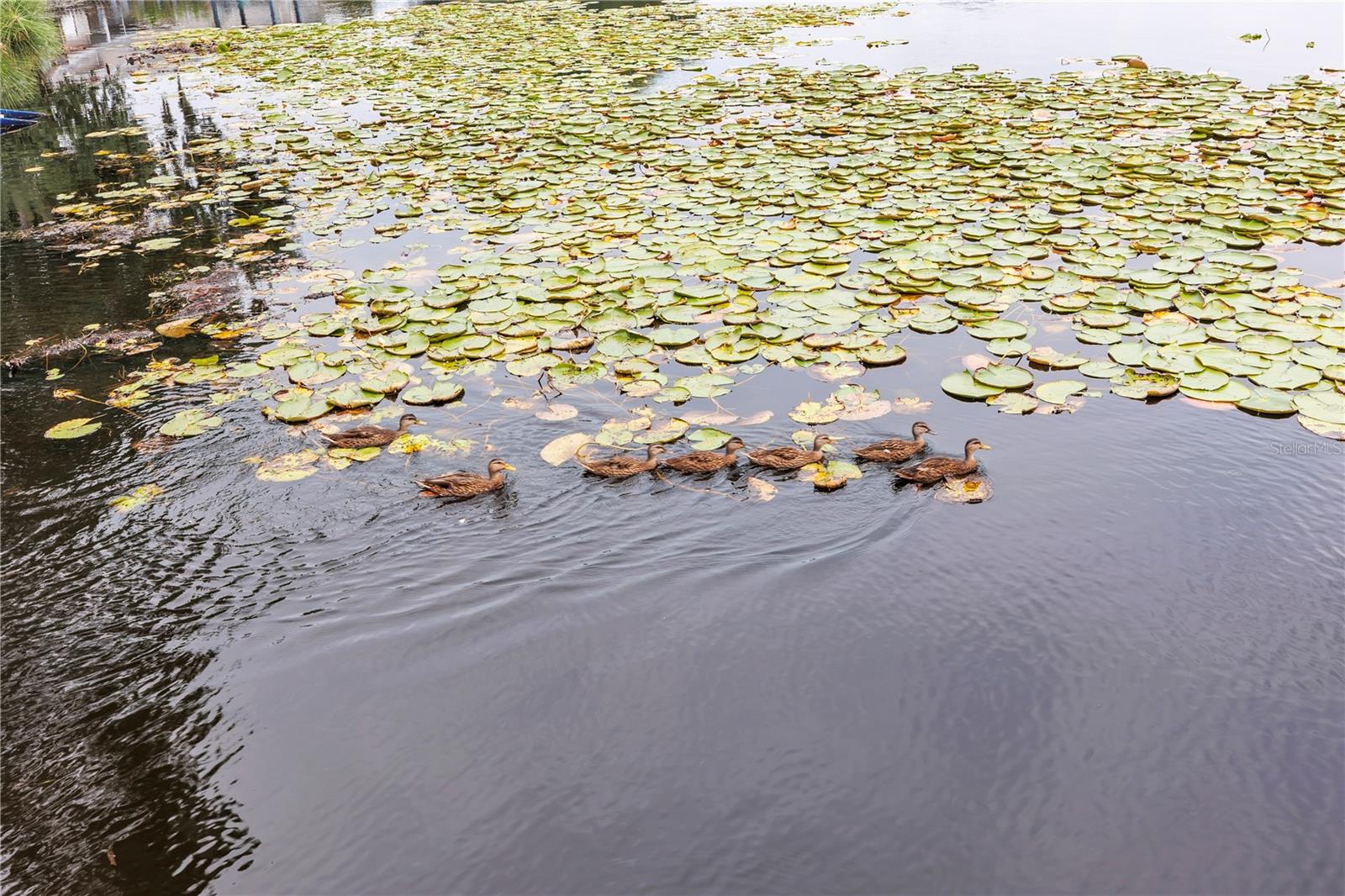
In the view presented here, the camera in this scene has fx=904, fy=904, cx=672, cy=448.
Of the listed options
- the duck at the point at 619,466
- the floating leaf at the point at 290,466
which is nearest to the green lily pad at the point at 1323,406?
the duck at the point at 619,466

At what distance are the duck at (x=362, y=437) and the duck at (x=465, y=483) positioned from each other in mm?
490

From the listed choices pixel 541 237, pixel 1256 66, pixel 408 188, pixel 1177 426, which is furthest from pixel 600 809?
pixel 1256 66

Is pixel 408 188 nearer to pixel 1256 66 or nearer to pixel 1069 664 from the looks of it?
pixel 1069 664

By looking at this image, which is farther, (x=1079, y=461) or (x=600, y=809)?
(x=1079, y=461)

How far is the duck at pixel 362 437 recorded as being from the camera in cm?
523

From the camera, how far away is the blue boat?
42.4 ft

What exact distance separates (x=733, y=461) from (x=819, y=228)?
12.4ft

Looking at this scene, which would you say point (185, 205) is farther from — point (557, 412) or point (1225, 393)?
point (1225, 393)

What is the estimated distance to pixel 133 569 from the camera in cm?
443

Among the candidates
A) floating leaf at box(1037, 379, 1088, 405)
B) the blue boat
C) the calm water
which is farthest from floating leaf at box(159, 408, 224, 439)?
the blue boat

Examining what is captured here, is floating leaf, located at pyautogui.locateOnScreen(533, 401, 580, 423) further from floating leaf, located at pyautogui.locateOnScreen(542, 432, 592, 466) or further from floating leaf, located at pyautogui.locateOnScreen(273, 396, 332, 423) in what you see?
floating leaf, located at pyautogui.locateOnScreen(273, 396, 332, 423)

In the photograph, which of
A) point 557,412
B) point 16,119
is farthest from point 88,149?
point 557,412

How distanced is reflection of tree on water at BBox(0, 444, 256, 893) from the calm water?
0.01 m

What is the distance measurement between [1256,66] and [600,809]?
54.3 feet
